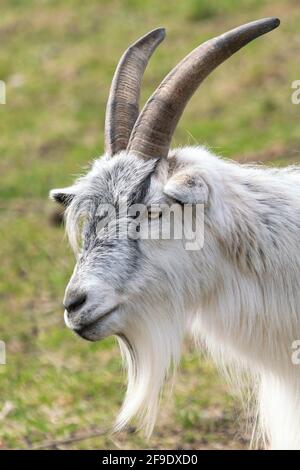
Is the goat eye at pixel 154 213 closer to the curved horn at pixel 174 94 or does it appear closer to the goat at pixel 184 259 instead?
the goat at pixel 184 259

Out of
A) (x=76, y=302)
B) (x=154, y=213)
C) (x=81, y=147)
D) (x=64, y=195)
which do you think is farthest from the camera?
(x=81, y=147)

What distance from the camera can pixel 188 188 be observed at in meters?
4.34

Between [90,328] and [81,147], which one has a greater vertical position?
[81,147]

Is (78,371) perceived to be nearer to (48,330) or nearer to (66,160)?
(48,330)

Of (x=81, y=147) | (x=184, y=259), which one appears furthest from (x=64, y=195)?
(x=81, y=147)

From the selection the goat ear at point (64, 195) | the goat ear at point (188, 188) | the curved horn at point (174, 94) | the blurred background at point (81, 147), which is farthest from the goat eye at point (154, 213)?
the blurred background at point (81, 147)

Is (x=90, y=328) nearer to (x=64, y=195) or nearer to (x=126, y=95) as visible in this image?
(x=64, y=195)

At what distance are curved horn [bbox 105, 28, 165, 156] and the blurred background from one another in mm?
516

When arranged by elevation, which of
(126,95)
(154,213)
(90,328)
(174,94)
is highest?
(126,95)

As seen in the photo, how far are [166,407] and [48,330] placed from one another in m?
2.05

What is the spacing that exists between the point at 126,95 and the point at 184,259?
1021 millimetres

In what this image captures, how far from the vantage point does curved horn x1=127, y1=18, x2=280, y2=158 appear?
4.69m

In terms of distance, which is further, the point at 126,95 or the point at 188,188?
the point at 126,95

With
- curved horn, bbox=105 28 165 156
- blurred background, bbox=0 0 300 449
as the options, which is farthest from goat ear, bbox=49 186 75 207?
blurred background, bbox=0 0 300 449
